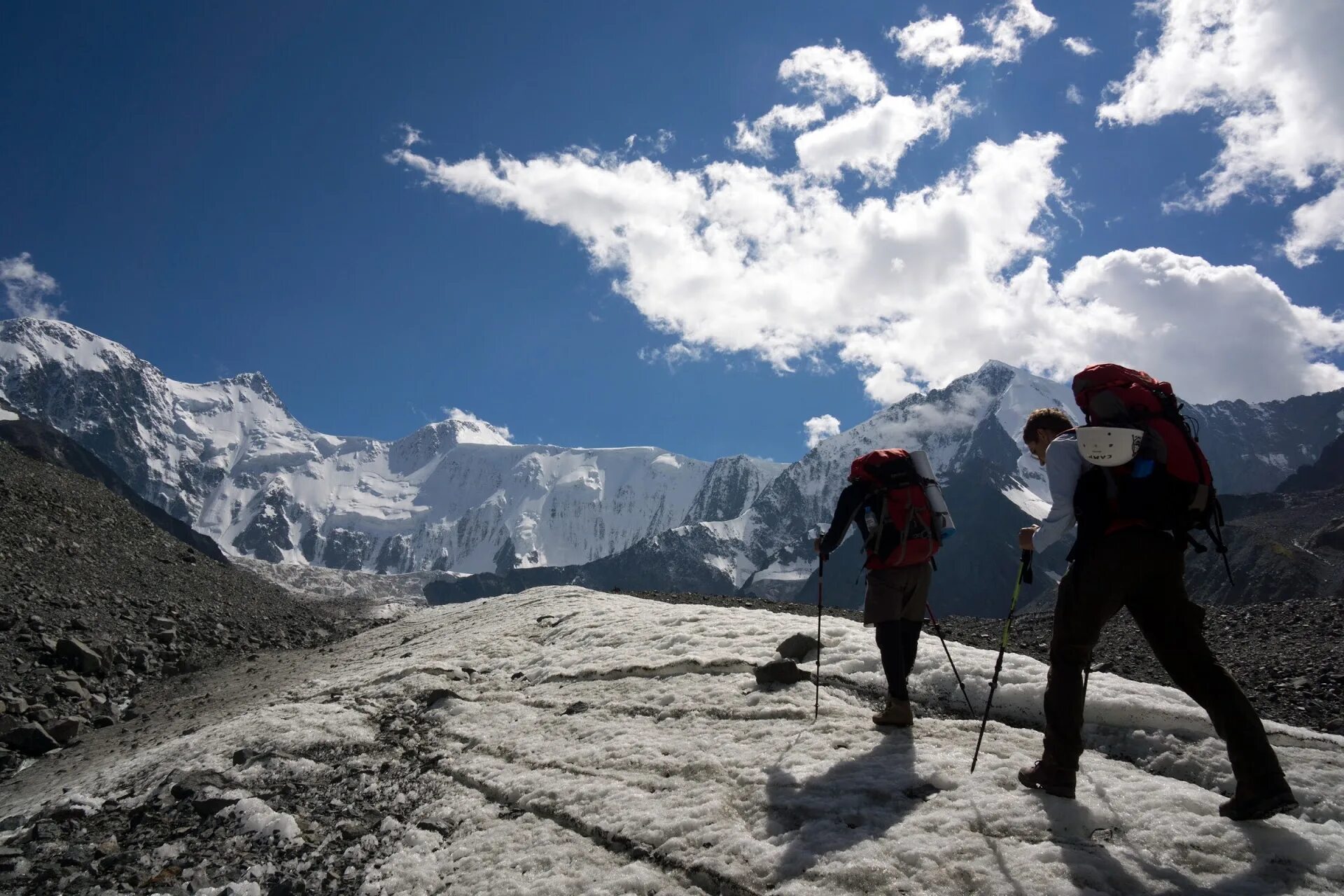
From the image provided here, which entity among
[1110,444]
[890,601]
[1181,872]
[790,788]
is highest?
[1110,444]

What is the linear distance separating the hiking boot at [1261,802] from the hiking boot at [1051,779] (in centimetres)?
98

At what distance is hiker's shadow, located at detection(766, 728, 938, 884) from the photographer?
5.32 meters

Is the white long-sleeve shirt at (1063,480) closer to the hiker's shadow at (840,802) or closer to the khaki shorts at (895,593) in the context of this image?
the khaki shorts at (895,593)

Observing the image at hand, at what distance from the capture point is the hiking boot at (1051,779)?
559cm

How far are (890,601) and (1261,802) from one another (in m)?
3.36

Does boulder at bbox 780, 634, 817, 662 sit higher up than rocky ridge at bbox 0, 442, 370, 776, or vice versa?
boulder at bbox 780, 634, 817, 662

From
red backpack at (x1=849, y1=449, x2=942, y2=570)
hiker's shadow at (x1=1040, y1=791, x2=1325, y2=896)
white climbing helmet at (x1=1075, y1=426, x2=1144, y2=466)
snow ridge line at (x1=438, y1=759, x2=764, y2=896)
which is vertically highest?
white climbing helmet at (x1=1075, y1=426, x2=1144, y2=466)

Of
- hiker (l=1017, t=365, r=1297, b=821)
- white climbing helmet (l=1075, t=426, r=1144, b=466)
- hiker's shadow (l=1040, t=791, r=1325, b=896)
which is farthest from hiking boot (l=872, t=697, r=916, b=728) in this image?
white climbing helmet (l=1075, t=426, r=1144, b=466)

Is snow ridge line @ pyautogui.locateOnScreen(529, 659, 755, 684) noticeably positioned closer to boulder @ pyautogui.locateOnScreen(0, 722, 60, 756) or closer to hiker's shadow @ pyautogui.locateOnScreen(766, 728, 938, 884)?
hiker's shadow @ pyautogui.locateOnScreen(766, 728, 938, 884)

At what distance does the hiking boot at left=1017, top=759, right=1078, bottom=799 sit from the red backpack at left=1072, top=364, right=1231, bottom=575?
6.43 ft

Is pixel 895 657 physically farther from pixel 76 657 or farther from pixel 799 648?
pixel 76 657

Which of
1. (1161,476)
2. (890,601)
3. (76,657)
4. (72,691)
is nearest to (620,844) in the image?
(890,601)

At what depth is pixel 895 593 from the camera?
7.70 meters

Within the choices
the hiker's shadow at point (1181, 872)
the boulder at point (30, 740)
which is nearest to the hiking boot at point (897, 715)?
the hiker's shadow at point (1181, 872)
